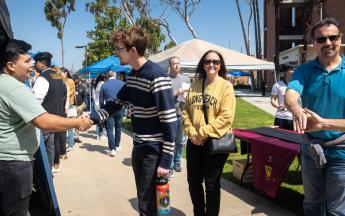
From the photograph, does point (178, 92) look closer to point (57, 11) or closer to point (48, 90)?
point (48, 90)

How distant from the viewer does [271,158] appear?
14.8 feet

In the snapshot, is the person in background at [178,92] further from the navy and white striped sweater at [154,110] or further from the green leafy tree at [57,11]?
the green leafy tree at [57,11]

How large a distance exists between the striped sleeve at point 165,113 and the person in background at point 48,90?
3375mm

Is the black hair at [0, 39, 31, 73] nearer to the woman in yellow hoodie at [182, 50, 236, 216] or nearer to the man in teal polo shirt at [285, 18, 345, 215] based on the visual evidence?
the woman in yellow hoodie at [182, 50, 236, 216]

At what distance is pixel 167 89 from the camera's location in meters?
2.83

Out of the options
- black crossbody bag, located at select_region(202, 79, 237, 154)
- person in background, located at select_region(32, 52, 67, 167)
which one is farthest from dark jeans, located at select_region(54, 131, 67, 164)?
black crossbody bag, located at select_region(202, 79, 237, 154)

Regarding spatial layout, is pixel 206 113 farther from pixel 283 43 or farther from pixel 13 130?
pixel 283 43

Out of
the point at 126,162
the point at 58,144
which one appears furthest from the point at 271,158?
the point at 58,144

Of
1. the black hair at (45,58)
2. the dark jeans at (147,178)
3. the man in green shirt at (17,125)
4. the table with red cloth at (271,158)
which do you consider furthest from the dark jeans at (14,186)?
the black hair at (45,58)

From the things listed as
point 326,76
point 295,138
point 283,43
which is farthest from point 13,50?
point 283,43

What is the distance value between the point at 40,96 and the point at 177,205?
9.10 feet

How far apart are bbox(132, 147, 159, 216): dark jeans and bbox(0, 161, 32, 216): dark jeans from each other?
869mm

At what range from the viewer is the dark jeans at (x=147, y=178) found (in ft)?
9.62

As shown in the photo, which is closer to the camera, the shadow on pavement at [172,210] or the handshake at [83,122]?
the handshake at [83,122]
